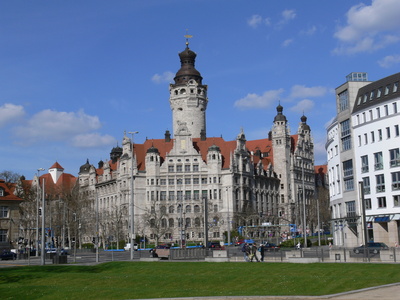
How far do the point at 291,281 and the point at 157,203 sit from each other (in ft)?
341

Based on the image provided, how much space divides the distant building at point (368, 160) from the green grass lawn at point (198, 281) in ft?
109

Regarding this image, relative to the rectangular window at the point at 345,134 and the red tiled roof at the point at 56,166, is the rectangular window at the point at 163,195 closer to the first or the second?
the rectangular window at the point at 345,134

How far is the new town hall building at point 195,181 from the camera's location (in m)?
129

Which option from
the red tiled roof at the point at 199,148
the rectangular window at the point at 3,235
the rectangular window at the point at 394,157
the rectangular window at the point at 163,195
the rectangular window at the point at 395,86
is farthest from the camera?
the red tiled roof at the point at 199,148

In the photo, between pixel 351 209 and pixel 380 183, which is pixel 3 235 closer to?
pixel 351 209

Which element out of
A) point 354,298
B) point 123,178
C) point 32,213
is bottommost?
point 354,298

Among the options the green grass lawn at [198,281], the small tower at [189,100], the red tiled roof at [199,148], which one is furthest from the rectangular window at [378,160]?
the small tower at [189,100]

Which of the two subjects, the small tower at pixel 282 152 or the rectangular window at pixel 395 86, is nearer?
the rectangular window at pixel 395 86

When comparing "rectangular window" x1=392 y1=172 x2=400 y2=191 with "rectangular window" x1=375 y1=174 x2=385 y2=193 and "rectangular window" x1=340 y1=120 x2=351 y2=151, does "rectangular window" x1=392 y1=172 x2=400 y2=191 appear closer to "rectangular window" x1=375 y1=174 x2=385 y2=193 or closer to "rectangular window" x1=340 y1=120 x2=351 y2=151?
"rectangular window" x1=375 y1=174 x2=385 y2=193

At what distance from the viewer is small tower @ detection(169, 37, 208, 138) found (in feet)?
486

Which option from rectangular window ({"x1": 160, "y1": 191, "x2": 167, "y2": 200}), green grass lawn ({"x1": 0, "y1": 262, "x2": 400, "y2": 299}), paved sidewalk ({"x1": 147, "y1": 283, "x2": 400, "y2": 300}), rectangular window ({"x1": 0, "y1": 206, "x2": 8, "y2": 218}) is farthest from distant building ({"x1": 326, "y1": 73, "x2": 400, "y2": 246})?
rectangular window ({"x1": 160, "y1": 191, "x2": 167, "y2": 200})

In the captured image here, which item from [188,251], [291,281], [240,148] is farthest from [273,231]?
[291,281]

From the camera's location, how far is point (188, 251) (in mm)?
50500

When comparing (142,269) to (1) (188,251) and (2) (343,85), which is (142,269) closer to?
(1) (188,251)
